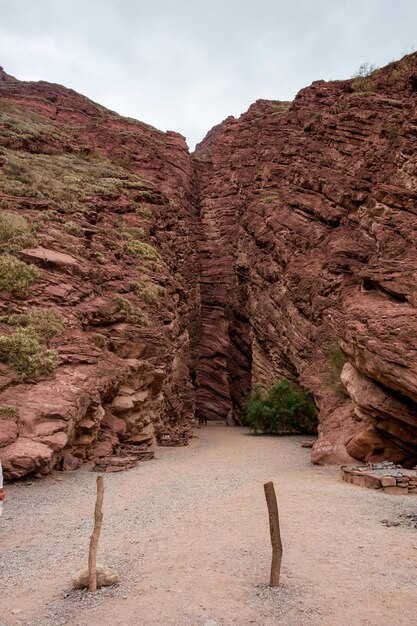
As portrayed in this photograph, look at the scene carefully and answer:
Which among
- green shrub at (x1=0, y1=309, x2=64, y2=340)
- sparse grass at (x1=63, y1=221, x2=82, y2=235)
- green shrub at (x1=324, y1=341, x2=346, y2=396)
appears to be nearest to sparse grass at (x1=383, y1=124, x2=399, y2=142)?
green shrub at (x1=324, y1=341, x2=346, y2=396)

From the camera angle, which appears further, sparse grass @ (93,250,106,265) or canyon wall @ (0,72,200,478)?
sparse grass @ (93,250,106,265)

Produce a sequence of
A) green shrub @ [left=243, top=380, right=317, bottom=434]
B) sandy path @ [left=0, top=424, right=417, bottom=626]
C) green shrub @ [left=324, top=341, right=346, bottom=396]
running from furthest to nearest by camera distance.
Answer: green shrub @ [left=243, top=380, right=317, bottom=434], green shrub @ [left=324, top=341, right=346, bottom=396], sandy path @ [left=0, top=424, right=417, bottom=626]

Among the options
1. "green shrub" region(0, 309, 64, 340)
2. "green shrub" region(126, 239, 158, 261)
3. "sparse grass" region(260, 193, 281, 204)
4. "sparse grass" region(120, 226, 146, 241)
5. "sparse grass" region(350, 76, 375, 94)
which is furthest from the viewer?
"sparse grass" region(260, 193, 281, 204)

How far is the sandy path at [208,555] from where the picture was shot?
5305 millimetres

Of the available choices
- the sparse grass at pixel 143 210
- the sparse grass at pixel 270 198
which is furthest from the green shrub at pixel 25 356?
the sparse grass at pixel 270 198

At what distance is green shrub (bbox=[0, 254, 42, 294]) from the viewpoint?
1856 centimetres

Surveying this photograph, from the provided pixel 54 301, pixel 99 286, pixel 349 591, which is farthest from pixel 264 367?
pixel 349 591

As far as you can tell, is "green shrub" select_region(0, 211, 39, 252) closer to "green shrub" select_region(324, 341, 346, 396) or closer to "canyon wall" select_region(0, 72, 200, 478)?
"canyon wall" select_region(0, 72, 200, 478)

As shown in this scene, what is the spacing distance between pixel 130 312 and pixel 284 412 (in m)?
13.9

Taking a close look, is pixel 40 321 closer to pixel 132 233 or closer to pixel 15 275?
pixel 15 275

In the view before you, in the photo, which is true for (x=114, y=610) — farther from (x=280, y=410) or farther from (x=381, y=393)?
(x=280, y=410)

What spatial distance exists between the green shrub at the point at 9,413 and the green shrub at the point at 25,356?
1.96 m

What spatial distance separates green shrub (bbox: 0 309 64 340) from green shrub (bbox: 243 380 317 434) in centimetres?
1774

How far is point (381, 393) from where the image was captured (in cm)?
1427
